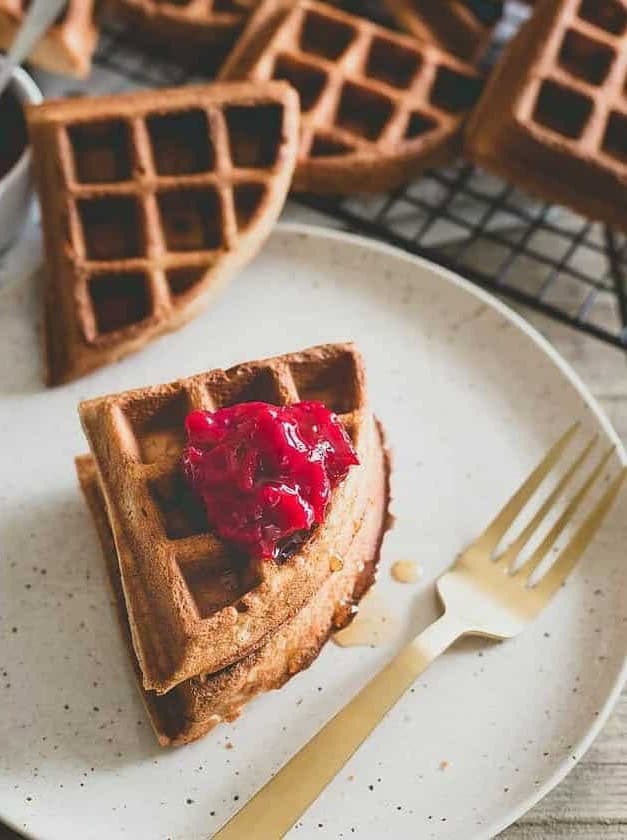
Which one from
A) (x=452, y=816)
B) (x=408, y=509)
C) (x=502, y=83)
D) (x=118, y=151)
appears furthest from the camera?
(x=502, y=83)

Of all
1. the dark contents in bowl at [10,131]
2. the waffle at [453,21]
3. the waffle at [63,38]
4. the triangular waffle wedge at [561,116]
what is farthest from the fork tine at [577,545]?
the waffle at [63,38]

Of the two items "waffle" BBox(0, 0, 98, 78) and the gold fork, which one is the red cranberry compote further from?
"waffle" BBox(0, 0, 98, 78)

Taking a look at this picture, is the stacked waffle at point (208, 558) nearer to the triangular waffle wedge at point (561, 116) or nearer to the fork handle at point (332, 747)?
the fork handle at point (332, 747)

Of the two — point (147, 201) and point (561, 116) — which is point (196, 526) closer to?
point (147, 201)

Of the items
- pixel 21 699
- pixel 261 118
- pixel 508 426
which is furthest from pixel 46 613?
pixel 261 118

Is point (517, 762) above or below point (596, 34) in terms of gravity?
below

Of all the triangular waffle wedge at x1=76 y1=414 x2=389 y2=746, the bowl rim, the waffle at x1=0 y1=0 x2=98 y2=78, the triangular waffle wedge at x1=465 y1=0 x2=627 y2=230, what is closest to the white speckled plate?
the triangular waffle wedge at x1=76 y1=414 x2=389 y2=746

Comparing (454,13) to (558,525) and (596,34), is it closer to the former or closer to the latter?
(596,34)
